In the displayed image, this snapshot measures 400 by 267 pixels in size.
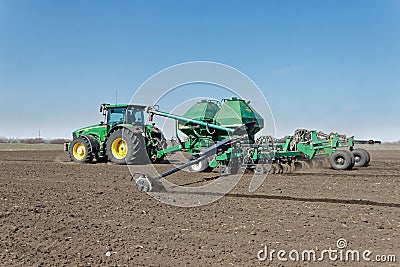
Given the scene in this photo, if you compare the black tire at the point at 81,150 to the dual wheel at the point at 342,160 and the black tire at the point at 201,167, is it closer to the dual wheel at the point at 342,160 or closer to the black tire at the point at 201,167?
the black tire at the point at 201,167

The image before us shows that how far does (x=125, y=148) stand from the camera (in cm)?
1413

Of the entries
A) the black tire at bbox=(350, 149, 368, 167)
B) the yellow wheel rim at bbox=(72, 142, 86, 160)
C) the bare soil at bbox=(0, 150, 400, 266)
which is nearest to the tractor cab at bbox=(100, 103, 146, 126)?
the yellow wheel rim at bbox=(72, 142, 86, 160)

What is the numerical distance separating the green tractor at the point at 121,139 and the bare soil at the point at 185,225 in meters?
4.81

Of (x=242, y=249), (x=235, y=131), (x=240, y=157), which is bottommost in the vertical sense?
(x=242, y=249)

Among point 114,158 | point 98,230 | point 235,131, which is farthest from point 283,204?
point 114,158

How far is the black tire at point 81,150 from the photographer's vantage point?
14.9 m

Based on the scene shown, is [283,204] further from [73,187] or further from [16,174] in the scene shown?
[16,174]

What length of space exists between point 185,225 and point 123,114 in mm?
9649

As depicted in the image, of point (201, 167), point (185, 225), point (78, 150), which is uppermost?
point (78, 150)

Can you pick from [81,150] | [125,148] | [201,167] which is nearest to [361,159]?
[201,167]

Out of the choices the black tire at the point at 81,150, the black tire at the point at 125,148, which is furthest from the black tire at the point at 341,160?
the black tire at the point at 81,150

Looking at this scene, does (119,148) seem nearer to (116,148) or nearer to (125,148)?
(116,148)

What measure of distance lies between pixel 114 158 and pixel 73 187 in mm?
5296

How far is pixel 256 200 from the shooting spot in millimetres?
7246
